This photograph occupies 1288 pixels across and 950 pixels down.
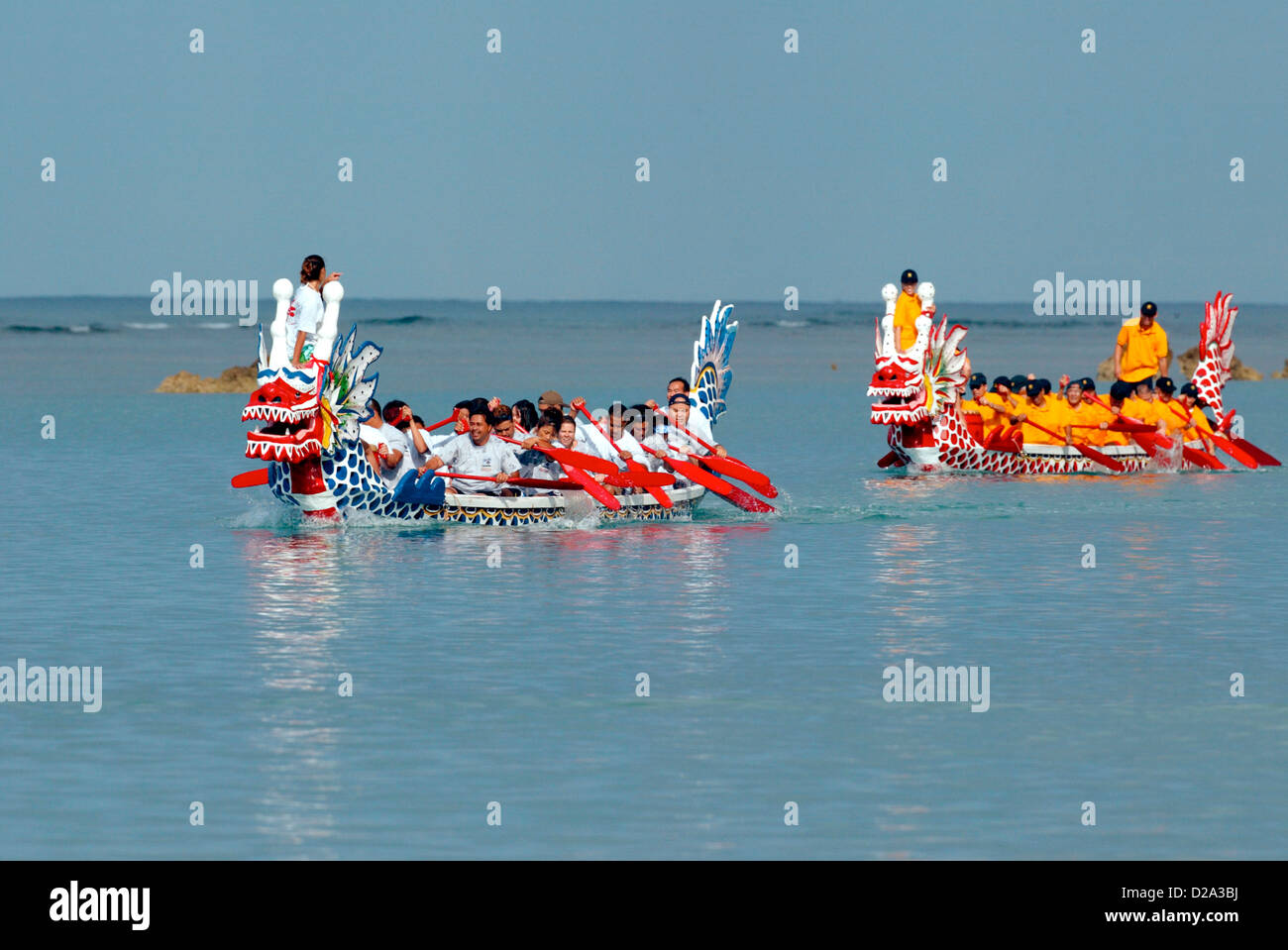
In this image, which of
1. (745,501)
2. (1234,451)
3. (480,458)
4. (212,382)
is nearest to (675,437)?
(745,501)

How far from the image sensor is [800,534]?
75.5 ft

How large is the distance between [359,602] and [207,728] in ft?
16.4

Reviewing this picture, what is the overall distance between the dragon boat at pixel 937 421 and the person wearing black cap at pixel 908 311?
14 centimetres

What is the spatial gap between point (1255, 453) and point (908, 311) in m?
7.78

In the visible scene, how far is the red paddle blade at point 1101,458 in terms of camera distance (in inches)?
1200

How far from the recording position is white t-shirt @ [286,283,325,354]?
2077 cm

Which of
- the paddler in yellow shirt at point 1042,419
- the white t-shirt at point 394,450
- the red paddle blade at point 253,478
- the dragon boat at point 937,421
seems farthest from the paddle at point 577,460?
the paddler in yellow shirt at point 1042,419

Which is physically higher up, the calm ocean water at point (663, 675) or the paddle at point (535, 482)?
the paddle at point (535, 482)

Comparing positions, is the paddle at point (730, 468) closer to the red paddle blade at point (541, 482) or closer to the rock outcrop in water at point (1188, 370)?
the red paddle blade at point (541, 482)

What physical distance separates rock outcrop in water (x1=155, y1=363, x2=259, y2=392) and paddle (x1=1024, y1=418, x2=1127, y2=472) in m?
31.6

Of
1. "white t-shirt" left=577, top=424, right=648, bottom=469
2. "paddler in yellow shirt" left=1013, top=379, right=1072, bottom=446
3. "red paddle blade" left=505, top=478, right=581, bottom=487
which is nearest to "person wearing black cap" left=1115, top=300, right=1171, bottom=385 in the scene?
"paddler in yellow shirt" left=1013, top=379, right=1072, bottom=446

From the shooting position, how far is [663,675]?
1443 centimetres

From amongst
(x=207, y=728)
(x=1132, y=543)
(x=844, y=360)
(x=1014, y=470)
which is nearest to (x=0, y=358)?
(x=844, y=360)

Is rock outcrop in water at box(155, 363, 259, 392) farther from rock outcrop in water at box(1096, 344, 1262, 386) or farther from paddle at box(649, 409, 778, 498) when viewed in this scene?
paddle at box(649, 409, 778, 498)
